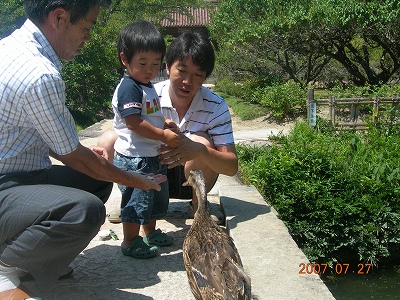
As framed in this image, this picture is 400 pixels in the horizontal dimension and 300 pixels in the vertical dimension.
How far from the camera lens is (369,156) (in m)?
6.28

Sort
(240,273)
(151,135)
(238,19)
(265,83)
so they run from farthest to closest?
(265,83) → (238,19) → (151,135) → (240,273)

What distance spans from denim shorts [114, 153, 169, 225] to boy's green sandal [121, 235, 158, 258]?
0.55 ft

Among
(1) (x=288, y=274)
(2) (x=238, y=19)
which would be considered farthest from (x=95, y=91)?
(1) (x=288, y=274)

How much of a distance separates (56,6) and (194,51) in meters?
1.41

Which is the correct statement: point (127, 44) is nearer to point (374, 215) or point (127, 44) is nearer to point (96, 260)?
point (96, 260)

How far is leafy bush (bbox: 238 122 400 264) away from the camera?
4.86 metres

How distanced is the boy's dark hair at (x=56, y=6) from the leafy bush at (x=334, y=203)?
2.93 meters

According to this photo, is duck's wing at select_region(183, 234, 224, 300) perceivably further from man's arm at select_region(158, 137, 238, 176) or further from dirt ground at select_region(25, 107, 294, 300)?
man's arm at select_region(158, 137, 238, 176)

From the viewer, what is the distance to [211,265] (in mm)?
2723

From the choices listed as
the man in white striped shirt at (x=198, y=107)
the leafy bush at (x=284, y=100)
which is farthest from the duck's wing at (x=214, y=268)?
the leafy bush at (x=284, y=100)

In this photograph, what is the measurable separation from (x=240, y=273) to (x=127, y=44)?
1847 millimetres

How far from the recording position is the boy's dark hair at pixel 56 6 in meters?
2.61

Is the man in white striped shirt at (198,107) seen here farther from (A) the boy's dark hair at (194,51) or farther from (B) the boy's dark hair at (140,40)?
(B) the boy's dark hair at (140,40)

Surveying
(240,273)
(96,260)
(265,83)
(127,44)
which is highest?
(127,44)
